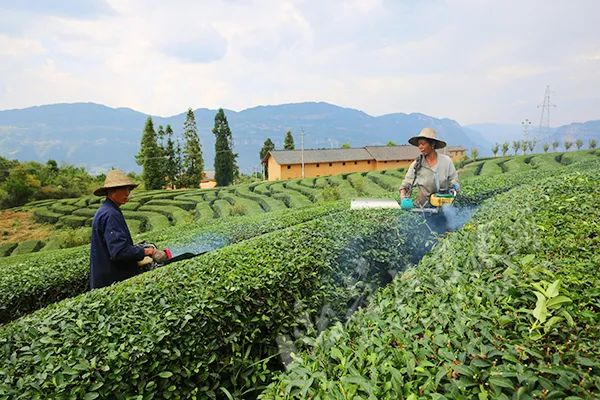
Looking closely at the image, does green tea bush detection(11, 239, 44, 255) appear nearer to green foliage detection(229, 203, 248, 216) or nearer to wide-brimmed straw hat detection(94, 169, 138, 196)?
green foliage detection(229, 203, 248, 216)

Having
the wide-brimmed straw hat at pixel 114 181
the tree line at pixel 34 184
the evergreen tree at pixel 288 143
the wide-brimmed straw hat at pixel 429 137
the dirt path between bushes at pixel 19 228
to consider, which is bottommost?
the dirt path between bushes at pixel 19 228

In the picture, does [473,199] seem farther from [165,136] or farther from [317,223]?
[165,136]

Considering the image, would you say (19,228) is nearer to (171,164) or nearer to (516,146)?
(171,164)

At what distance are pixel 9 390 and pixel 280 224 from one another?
6310mm

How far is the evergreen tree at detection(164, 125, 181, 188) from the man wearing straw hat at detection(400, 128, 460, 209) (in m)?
40.1

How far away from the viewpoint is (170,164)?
43.6 m

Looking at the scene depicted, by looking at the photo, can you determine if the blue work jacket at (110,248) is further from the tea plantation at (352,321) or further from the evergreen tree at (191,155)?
the evergreen tree at (191,155)

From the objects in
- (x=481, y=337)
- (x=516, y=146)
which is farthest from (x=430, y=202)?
(x=516, y=146)

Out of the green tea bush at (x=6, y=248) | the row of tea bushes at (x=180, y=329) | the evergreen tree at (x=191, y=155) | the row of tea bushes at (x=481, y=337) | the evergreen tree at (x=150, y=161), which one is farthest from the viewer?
the evergreen tree at (x=191, y=155)

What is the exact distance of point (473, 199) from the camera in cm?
759

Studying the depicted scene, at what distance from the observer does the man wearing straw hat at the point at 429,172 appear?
200 inches

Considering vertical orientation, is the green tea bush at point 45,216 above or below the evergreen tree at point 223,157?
below

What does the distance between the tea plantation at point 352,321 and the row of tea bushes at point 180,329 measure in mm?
11

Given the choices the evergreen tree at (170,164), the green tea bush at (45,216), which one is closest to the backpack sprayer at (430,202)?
the green tea bush at (45,216)
